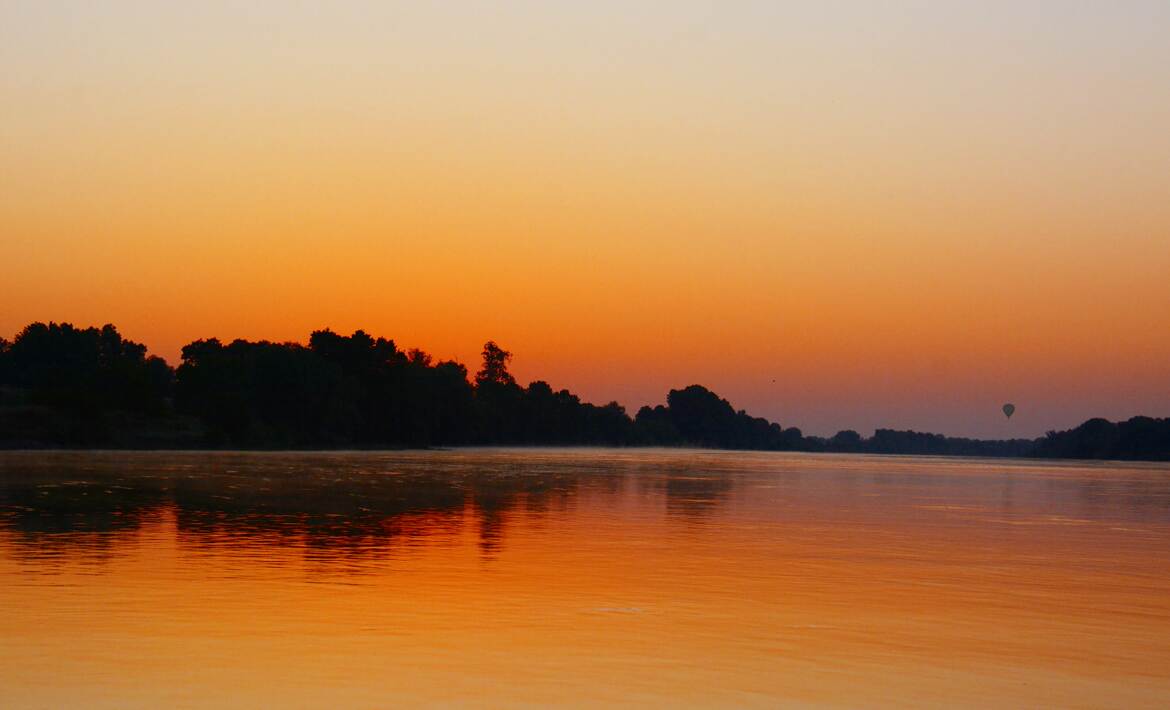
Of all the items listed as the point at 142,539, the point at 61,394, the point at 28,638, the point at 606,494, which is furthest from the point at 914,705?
the point at 61,394

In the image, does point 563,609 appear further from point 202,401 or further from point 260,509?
point 202,401

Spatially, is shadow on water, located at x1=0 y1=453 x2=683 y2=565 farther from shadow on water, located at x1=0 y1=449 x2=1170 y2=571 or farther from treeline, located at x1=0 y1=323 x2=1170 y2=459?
treeline, located at x1=0 y1=323 x2=1170 y2=459

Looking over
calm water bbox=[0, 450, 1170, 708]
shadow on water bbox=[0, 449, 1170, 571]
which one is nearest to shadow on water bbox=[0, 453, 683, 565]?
shadow on water bbox=[0, 449, 1170, 571]

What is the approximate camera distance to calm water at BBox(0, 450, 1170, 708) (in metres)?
14.5

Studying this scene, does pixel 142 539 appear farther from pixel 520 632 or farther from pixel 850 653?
pixel 850 653

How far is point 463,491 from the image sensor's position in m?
57.0

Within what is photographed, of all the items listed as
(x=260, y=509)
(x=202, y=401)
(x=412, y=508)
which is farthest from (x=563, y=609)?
(x=202, y=401)

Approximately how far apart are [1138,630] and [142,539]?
20350 millimetres

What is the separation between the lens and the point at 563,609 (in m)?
20.2

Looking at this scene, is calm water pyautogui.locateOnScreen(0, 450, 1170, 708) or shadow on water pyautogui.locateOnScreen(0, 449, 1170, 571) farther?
shadow on water pyautogui.locateOnScreen(0, 449, 1170, 571)

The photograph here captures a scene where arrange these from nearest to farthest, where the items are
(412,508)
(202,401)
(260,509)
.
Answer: (260,509), (412,508), (202,401)

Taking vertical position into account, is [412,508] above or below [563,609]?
above

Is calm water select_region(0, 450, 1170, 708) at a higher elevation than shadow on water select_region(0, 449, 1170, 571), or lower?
lower

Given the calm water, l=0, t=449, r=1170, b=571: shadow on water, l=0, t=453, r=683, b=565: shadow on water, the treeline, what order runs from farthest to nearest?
the treeline < l=0, t=449, r=1170, b=571: shadow on water < l=0, t=453, r=683, b=565: shadow on water < the calm water
